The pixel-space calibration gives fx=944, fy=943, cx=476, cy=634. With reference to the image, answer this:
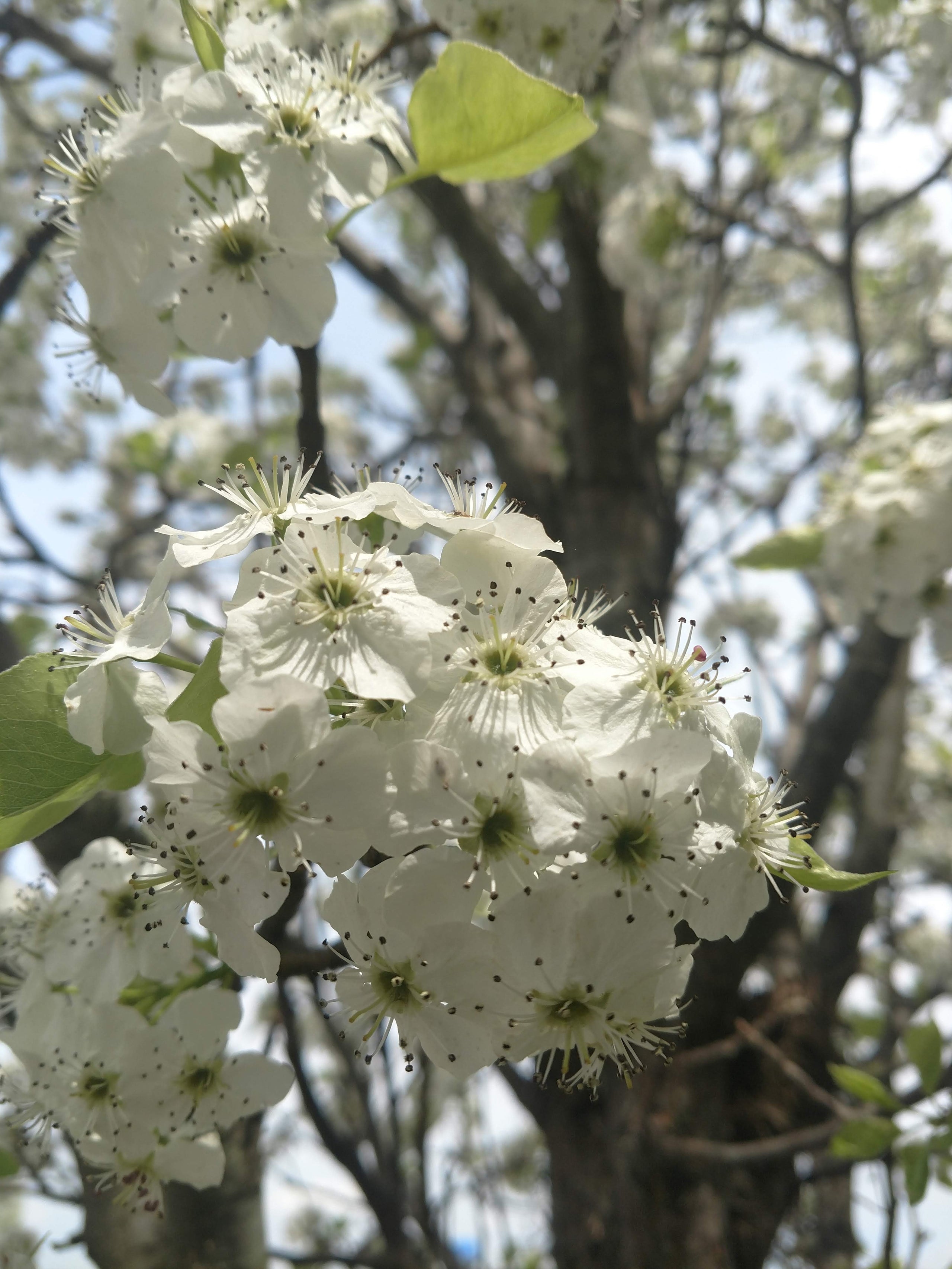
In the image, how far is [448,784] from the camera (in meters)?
0.90

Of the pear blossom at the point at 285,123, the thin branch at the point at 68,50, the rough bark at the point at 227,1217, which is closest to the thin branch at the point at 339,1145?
the rough bark at the point at 227,1217

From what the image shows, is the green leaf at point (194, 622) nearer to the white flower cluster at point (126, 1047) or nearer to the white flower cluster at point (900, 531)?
the white flower cluster at point (126, 1047)

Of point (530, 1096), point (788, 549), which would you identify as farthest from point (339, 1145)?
point (788, 549)

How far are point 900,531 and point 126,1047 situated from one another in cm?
210

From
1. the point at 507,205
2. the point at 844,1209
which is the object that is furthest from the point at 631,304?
the point at 844,1209

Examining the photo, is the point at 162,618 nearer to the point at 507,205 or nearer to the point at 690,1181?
the point at 690,1181

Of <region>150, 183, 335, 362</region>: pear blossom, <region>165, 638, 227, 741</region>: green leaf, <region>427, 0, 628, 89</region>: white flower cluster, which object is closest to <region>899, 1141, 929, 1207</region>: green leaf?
<region>165, 638, 227, 741</region>: green leaf

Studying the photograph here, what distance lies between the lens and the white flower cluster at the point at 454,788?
3.00 ft

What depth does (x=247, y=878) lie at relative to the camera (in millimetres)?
958

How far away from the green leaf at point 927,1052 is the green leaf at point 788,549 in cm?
122

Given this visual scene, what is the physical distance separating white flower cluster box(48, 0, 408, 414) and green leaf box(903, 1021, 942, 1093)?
5.15 ft

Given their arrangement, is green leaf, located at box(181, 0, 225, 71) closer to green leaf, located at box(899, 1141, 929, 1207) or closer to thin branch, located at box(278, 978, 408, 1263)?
thin branch, located at box(278, 978, 408, 1263)

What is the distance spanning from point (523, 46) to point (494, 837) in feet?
5.54

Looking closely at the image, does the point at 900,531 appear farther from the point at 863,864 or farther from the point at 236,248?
the point at 236,248
